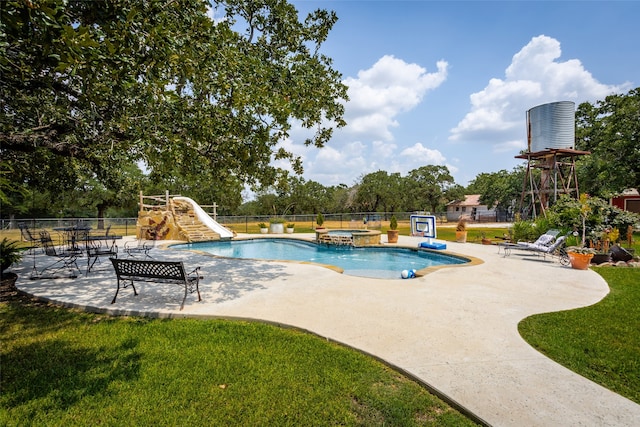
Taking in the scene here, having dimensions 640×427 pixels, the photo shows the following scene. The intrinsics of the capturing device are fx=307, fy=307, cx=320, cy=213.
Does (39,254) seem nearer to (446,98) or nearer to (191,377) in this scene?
(191,377)

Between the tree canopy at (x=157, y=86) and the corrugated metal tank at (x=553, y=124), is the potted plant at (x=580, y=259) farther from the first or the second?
the corrugated metal tank at (x=553, y=124)

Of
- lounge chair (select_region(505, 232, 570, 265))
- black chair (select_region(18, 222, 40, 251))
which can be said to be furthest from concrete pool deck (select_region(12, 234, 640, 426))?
black chair (select_region(18, 222, 40, 251))

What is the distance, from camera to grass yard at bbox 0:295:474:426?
2529 millimetres

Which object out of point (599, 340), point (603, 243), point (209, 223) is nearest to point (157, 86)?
point (599, 340)

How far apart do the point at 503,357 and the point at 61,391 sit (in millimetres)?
4536

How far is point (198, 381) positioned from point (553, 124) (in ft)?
81.6

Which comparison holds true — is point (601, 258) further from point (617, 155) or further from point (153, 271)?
point (617, 155)

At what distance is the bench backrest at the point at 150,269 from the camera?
520 cm

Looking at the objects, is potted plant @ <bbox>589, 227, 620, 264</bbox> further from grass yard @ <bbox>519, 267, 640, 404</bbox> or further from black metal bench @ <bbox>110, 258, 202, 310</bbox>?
black metal bench @ <bbox>110, 258, 202, 310</bbox>

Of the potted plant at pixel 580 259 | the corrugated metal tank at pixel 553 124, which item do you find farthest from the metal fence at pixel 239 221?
the potted plant at pixel 580 259

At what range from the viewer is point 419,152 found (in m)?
22.5

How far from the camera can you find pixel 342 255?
14219mm

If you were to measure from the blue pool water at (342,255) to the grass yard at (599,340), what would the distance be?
5039 mm

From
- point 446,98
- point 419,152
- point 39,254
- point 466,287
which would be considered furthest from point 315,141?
point 419,152
